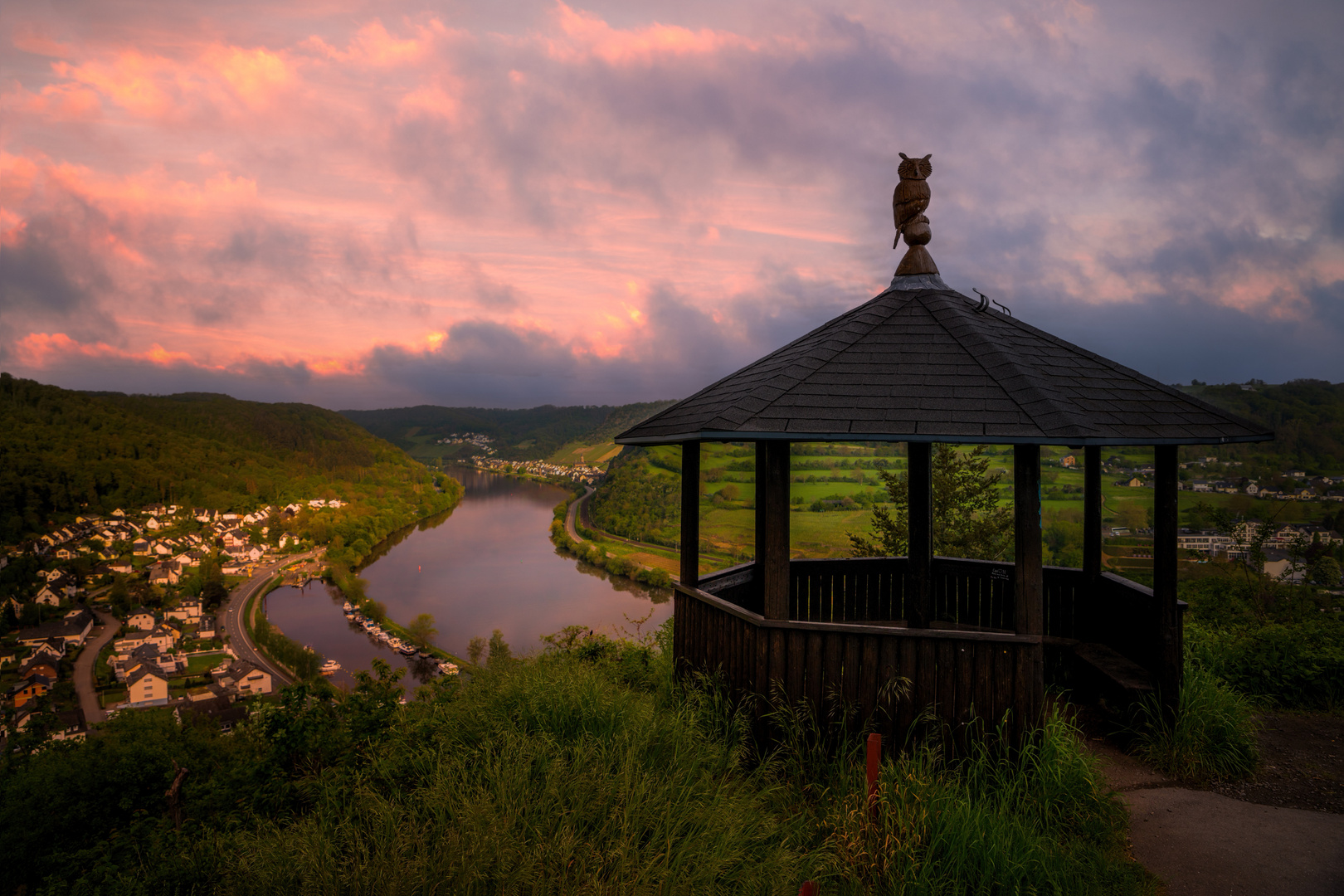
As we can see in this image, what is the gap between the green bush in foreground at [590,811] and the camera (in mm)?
2637

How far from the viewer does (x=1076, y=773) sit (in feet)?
13.2

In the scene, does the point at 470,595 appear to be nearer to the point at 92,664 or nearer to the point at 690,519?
the point at 92,664

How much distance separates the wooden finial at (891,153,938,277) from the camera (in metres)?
5.95

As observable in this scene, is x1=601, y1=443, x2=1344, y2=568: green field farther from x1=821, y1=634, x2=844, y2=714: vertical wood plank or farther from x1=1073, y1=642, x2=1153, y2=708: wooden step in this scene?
x1=821, y1=634, x2=844, y2=714: vertical wood plank

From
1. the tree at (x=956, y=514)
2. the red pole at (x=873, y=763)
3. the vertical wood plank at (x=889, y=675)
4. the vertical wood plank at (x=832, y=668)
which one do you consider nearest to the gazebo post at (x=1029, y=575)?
the vertical wood plank at (x=889, y=675)

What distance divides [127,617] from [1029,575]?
231 feet

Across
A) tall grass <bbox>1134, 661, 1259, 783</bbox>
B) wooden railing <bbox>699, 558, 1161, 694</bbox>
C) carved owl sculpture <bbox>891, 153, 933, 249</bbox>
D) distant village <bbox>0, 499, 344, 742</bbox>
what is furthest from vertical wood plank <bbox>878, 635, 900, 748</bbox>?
distant village <bbox>0, 499, 344, 742</bbox>

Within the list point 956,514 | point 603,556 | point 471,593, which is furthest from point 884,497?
point 471,593

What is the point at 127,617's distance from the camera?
177ft

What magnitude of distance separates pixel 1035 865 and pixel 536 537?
8024 cm

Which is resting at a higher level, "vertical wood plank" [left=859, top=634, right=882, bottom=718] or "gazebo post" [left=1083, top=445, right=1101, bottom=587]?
"gazebo post" [left=1083, top=445, right=1101, bottom=587]

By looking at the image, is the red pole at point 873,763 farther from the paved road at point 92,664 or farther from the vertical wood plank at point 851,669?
the paved road at point 92,664

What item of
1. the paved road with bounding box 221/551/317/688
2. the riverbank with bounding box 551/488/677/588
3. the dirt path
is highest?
the dirt path

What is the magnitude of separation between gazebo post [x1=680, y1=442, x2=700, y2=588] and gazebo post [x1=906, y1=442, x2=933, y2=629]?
1.79 meters
